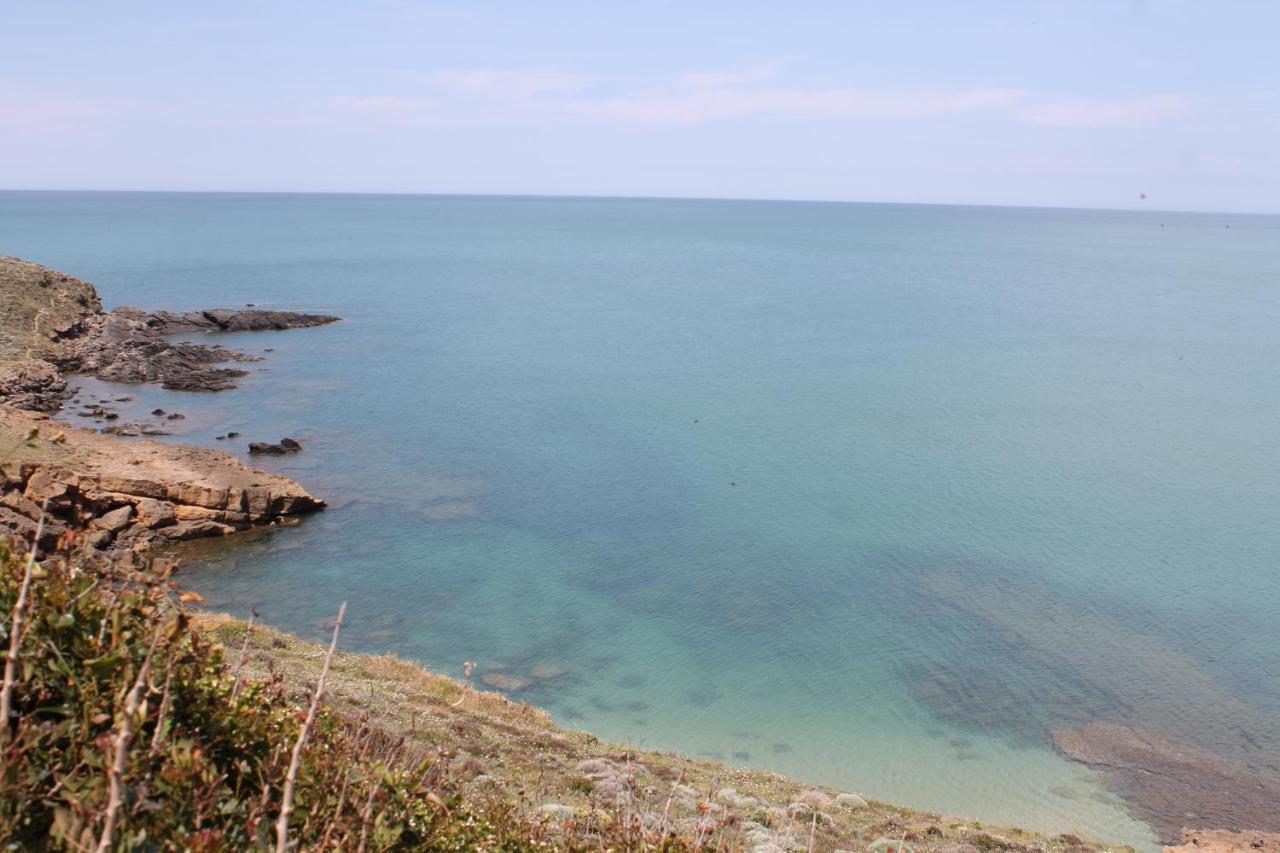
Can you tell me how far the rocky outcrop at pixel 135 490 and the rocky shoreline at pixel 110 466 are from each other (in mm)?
43

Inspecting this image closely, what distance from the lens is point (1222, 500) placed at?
50.0 metres

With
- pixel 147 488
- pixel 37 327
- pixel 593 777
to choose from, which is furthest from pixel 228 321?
pixel 593 777

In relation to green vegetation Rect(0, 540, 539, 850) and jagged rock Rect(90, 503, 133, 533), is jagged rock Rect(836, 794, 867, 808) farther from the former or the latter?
jagged rock Rect(90, 503, 133, 533)

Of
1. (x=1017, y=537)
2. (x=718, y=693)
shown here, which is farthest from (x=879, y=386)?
(x=718, y=693)

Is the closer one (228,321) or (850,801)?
(850,801)

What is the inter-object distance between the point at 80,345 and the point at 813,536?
190ft

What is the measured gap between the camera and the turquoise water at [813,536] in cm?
3023

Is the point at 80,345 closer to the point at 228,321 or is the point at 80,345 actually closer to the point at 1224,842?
the point at 228,321

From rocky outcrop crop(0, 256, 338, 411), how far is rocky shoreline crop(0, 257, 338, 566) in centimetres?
13

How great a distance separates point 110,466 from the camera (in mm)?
40625

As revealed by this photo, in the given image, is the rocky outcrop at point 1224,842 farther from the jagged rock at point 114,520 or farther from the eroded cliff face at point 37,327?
the eroded cliff face at point 37,327

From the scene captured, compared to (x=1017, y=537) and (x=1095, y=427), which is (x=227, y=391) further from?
(x=1095, y=427)

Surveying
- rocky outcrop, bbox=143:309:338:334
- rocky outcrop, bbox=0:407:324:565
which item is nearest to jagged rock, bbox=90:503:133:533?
rocky outcrop, bbox=0:407:324:565

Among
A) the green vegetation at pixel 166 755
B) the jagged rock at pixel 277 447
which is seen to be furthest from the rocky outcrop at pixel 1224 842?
the jagged rock at pixel 277 447
